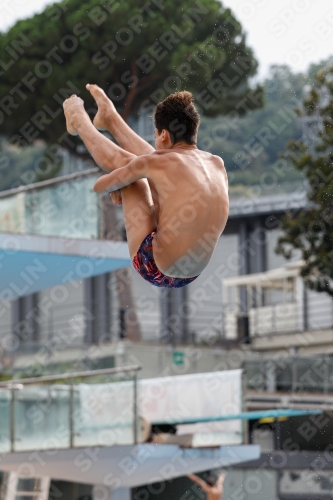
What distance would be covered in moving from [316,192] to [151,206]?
15.2 metres

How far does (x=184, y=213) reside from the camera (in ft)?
18.3

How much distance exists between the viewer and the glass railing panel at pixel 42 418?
1260 centimetres

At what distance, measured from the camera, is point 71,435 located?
1259 cm

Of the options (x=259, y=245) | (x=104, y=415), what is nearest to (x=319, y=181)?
(x=104, y=415)

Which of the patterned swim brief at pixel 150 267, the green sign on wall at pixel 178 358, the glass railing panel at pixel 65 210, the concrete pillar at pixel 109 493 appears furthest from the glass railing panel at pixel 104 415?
the green sign on wall at pixel 178 358

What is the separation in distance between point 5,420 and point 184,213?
7912mm

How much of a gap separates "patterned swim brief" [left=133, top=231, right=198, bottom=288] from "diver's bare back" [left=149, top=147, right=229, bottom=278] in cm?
7

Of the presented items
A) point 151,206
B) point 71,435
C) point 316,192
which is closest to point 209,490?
point 71,435

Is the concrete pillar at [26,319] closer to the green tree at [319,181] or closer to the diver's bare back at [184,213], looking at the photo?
the green tree at [319,181]

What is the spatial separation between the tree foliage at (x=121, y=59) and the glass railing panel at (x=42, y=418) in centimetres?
1356

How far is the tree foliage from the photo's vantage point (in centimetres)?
2548

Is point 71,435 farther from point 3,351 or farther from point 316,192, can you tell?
point 3,351

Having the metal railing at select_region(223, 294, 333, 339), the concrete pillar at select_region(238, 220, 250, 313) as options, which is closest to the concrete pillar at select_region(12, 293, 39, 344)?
the concrete pillar at select_region(238, 220, 250, 313)

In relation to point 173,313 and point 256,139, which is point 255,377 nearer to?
point 173,313
